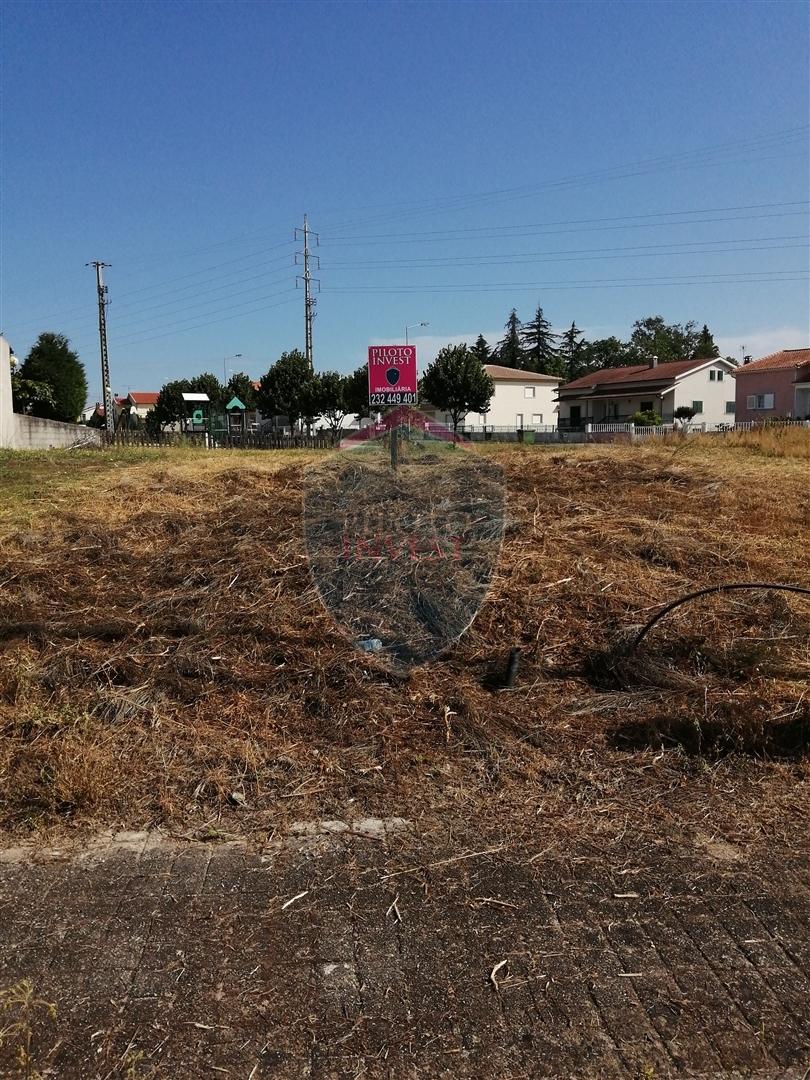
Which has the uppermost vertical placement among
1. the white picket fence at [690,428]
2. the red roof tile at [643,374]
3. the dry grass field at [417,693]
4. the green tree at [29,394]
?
the red roof tile at [643,374]

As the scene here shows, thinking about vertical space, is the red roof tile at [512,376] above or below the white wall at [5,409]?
above

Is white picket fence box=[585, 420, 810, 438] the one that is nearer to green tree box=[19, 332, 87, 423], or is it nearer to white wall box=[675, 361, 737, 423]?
white wall box=[675, 361, 737, 423]

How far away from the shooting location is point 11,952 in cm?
198

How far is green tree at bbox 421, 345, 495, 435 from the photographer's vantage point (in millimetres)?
41594

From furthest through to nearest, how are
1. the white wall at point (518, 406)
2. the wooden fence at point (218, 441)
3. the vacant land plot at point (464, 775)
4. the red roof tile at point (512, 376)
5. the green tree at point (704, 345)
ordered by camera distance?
the green tree at point (704, 345), the red roof tile at point (512, 376), the white wall at point (518, 406), the wooden fence at point (218, 441), the vacant land plot at point (464, 775)

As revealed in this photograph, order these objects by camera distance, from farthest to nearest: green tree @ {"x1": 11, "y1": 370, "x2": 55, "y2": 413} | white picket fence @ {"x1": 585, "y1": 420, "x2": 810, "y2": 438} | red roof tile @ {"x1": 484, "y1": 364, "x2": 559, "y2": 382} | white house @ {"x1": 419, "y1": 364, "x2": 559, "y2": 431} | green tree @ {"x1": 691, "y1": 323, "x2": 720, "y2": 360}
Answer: green tree @ {"x1": 691, "y1": 323, "x2": 720, "y2": 360}, red roof tile @ {"x1": 484, "y1": 364, "x2": 559, "y2": 382}, white house @ {"x1": 419, "y1": 364, "x2": 559, "y2": 431}, green tree @ {"x1": 11, "y1": 370, "x2": 55, "y2": 413}, white picket fence @ {"x1": 585, "y1": 420, "x2": 810, "y2": 438}

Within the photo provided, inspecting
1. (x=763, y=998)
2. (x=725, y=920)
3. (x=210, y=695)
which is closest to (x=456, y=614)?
(x=210, y=695)

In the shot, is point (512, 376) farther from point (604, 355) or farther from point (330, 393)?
point (604, 355)

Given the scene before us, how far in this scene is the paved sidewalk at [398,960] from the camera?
66.4 inches

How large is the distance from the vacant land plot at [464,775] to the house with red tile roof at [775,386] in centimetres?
3656

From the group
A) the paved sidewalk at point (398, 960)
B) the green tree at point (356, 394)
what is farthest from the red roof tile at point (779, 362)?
the paved sidewalk at point (398, 960)

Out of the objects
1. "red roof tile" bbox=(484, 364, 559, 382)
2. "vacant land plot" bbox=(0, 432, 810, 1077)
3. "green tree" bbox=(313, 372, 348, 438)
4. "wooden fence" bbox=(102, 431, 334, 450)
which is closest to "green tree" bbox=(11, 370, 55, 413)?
"wooden fence" bbox=(102, 431, 334, 450)

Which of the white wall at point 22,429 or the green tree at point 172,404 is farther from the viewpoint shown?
the green tree at point 172,404

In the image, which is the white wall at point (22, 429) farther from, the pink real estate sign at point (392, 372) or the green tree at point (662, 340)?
the green tree at point (662, 340)
